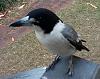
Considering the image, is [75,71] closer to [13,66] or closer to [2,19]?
[13,66]

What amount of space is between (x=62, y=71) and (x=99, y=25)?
13.5 feet

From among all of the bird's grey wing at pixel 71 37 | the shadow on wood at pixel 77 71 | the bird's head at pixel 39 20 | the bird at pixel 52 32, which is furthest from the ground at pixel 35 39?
the bird's head at pixel 39 20

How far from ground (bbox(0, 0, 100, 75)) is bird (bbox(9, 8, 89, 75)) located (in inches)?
95.0

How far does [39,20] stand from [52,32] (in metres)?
0.24

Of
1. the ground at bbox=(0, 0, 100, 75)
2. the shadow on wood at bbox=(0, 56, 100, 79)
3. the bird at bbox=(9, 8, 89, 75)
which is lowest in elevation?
the ground at bbox=(0, 0, 100, 75)

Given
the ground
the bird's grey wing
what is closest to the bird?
the bird's grey wing

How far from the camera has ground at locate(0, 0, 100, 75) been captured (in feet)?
20.2

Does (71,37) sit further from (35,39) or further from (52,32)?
(35,39)

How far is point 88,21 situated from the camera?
7.47 metres

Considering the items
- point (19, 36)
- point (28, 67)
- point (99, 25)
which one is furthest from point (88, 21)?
point (28, 67)

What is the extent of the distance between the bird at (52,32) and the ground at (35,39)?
241 cm

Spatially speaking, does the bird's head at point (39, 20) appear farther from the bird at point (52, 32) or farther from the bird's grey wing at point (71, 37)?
the bird's grey wing at point (71, 37)

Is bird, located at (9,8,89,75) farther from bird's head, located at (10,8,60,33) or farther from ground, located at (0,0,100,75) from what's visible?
ground, located at (0,0,100,75)

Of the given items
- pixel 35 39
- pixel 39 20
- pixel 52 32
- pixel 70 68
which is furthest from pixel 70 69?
pixel 35 39
